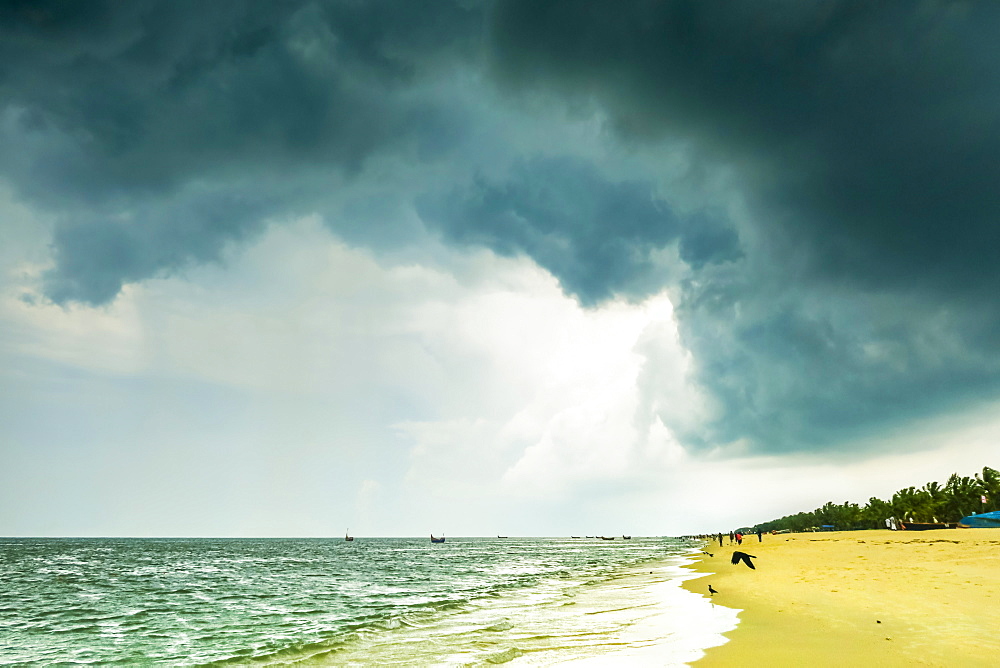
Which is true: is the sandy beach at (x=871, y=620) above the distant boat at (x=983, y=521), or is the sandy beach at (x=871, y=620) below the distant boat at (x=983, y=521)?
above

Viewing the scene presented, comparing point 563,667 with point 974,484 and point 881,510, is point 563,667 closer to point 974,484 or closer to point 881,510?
point 974,484

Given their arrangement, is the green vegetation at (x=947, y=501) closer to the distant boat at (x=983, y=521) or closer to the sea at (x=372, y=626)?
the distant boat at (x=983, y=521)

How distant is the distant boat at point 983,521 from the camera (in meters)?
69.4

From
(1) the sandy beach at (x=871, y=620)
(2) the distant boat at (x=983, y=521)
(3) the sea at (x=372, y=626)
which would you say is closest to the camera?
(1) the sandy beach at (x=871, y=620)

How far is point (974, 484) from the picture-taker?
104688mm

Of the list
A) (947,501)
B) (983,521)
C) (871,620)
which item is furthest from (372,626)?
(947,501)

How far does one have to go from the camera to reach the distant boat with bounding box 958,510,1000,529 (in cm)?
6938

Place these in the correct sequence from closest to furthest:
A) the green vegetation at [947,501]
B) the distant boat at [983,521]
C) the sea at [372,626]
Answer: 1. the sea at [372,626]
2. the distant boat at [983,521]
3. the green vegetation at [947,501]

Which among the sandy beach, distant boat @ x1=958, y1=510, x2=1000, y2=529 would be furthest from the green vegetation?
the sandy beach

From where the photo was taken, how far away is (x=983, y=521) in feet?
251

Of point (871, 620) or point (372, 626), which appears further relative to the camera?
point (372, 626)

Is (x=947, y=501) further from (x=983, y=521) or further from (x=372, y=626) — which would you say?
(x=372, y=626)

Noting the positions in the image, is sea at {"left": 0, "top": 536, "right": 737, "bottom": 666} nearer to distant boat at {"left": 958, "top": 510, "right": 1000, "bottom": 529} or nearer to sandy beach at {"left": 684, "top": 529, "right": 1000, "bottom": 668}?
sandy beach at {"left": 684, "top": 529, "right": 1000, "bottom": 668}

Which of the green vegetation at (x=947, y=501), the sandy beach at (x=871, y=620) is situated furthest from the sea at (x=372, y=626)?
the green vegetation at (x=947, y=501)
